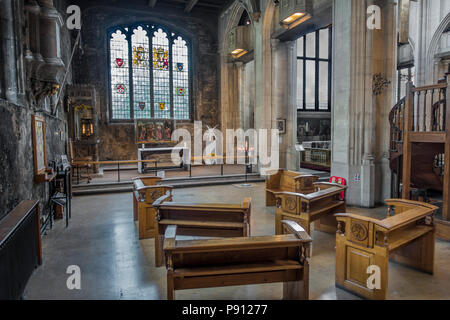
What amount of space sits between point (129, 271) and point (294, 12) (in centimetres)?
890

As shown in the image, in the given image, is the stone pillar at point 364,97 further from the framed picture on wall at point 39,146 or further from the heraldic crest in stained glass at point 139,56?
the heraldic crest in stained glass at point 139,56

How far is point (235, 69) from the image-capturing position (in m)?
17.1

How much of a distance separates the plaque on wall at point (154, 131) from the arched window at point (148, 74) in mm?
2290

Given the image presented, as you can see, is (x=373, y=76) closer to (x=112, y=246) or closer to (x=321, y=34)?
(x=112, y=246)

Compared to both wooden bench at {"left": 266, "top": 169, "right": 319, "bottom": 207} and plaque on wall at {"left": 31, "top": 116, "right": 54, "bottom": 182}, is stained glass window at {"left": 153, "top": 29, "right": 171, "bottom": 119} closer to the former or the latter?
wooden bench at {"left": 266, "top": 169, "right": 319, "bottom": 207}

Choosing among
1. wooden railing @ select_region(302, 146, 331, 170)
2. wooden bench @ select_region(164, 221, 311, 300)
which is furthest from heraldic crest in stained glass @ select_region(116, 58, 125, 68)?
wooden bench @ select_region(164, 221, 311, 300)

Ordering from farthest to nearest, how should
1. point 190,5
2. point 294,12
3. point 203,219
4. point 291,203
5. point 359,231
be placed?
1. point 190,5
2. point 294,12
3. point 291,203
4. point 203,219
5. point 359,231

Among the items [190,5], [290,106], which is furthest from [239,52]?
[190,5]

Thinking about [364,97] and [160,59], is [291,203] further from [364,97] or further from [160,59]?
[160,59]

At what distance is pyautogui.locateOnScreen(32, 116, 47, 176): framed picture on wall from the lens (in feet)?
18.5

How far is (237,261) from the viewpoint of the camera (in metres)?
3.01

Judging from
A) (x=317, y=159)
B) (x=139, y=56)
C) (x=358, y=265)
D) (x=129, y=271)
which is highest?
(x=139, y=56)

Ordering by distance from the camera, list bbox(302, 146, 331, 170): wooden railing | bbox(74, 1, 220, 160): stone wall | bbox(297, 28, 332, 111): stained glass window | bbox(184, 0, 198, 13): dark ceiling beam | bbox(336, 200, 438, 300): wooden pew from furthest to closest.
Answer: bbox(297, 28, 332, 111): stained glass window < bbox(184, 0, 198, 13): dark ceiling beam < bbox(74, 1, 220, 160): stone wall < bbox(302, 146, 331, 170): wooden railing < bbox(336, 200, 438, 300): wooden pew

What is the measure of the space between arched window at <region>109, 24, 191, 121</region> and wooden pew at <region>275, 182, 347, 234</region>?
42.4 ft
